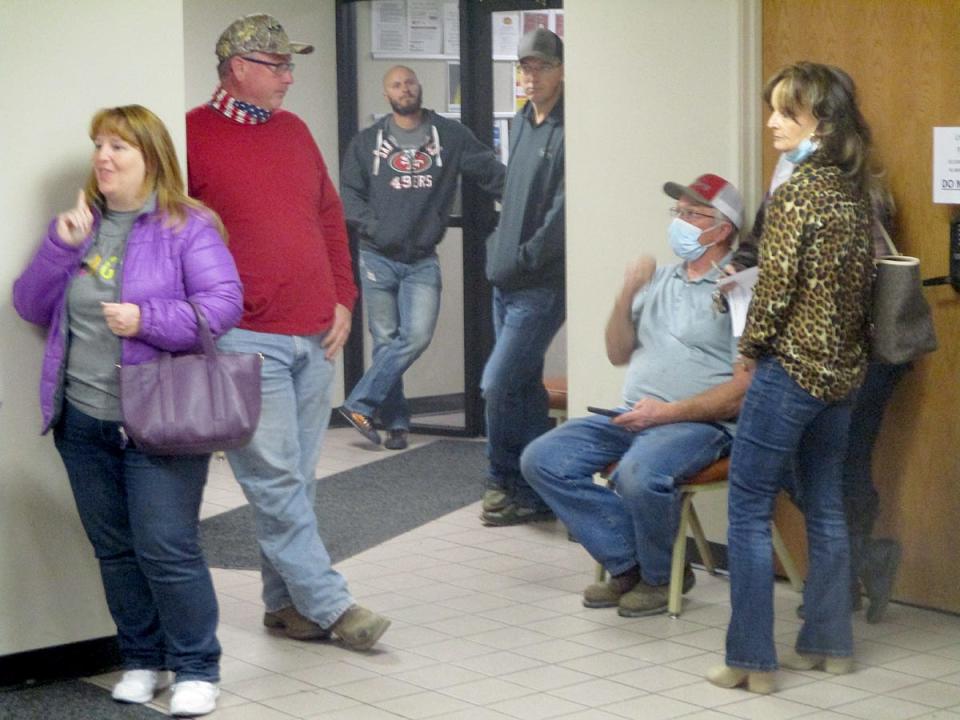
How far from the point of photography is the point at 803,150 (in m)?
3.81

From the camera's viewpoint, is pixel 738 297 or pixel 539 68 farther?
pixel 539 68

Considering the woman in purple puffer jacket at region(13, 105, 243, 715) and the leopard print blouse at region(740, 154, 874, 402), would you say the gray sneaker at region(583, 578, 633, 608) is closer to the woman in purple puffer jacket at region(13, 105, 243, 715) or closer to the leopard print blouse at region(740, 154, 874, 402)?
the leopard print blouse at region(740, 154, 874, 402)

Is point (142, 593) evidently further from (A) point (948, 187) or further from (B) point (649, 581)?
(A) point (948, 187)

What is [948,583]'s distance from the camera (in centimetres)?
446

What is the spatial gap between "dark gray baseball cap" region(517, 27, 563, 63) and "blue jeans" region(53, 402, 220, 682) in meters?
2.80

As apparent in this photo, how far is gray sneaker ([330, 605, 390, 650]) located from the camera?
4180mm

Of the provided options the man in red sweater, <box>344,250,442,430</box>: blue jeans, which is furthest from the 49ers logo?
the man in red sweater

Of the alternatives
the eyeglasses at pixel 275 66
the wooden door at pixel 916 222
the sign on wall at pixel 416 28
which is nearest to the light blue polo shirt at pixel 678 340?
the wooden door at pixel 916 222

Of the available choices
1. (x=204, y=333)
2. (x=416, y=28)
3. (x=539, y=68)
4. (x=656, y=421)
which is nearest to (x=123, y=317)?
(x=204, y=333)

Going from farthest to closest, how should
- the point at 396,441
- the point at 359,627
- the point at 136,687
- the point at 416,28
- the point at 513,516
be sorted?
the point at 416,28, the point at 396,441, the point at 513,516, the point at 359,627, the point at 136,687

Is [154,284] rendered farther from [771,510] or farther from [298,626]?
[771,510]

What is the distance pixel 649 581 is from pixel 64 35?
2247 millimetres

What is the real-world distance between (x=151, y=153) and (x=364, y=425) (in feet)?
12.6

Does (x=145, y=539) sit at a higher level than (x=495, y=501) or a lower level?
higher
